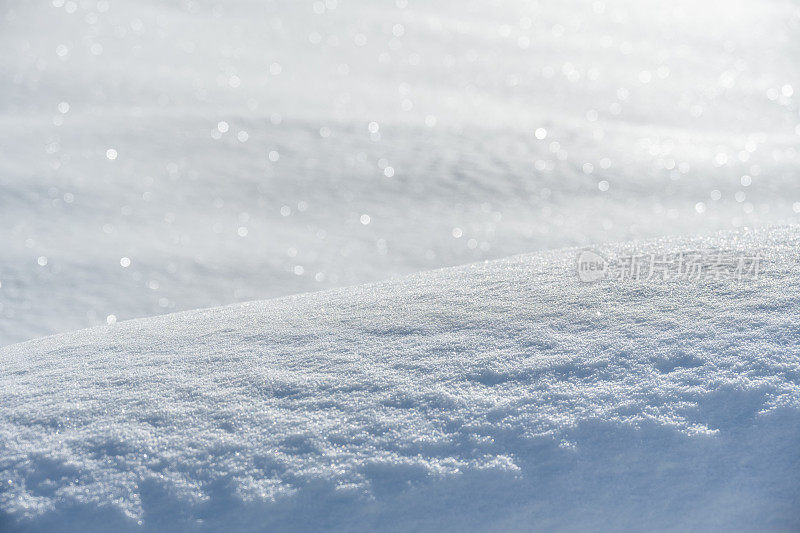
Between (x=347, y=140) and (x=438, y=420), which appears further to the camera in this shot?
(x=347, y=140)

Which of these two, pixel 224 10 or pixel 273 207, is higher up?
pixel 224 10

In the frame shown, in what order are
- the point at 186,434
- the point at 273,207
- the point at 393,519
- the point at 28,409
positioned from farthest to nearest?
the point at 273,207, the point at 28,409, the point at 186,434, the point at 393,519

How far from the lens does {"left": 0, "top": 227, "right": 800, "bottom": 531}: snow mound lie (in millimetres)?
856

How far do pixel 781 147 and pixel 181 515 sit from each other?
489cm

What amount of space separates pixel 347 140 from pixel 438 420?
13.0ft

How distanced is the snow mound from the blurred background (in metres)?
2.24

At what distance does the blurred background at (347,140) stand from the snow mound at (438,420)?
2.24 meters

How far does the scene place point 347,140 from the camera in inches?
189

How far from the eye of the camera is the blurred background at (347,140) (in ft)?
12.2

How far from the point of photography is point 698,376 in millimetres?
1023

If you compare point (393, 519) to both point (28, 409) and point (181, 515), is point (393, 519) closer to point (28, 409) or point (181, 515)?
point (181, 515)

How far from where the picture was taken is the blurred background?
3.73 metres

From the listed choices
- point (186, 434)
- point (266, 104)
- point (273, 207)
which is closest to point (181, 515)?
point (186, 434)

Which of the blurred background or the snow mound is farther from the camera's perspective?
the blurred background
